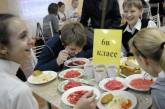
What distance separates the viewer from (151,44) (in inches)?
53.5

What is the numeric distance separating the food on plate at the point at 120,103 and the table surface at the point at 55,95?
5 centimetres

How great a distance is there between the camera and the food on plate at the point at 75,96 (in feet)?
4.86

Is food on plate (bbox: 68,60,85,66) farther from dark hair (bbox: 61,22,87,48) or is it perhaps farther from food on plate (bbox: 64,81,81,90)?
food on plate (bbox: 64,81,81,90)

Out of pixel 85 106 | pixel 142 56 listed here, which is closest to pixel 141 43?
pixel 142 56

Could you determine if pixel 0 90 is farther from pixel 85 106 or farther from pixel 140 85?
pixel 140 85

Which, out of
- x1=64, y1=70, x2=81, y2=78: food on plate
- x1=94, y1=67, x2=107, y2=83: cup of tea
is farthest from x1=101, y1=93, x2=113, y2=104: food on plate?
x1=64, y1=70, x2=81, y2=78: food on plate

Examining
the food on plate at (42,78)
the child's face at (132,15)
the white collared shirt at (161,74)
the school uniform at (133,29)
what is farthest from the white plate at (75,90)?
the child's face at (132,15)

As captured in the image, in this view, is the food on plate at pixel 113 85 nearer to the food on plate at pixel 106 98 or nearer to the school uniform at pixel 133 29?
the food on plate at pixel 106 98

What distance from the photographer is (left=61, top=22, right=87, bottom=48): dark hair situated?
1.96 metres

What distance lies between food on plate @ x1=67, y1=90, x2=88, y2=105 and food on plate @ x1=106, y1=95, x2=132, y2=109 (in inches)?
7.8

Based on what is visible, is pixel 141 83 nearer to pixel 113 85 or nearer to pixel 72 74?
pixel 113 85

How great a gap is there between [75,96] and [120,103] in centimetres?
28

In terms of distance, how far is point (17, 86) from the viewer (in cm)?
101

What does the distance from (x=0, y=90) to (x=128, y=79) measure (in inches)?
34.7
